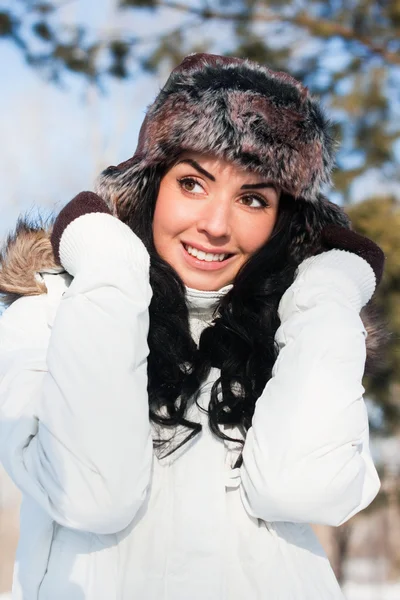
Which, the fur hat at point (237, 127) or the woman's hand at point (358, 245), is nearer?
the fur hat at point (237, 127)

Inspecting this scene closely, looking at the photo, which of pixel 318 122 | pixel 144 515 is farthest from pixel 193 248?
pixel 144 515

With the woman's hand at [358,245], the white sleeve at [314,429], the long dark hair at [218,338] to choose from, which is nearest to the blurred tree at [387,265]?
the woman's hand at [358,245]

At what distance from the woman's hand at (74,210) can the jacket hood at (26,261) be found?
6 cm

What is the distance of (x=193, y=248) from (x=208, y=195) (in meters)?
0.14

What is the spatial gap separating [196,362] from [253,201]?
0.46m

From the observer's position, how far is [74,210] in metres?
1.88

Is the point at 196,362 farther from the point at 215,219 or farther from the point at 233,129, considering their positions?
the point at 233,129

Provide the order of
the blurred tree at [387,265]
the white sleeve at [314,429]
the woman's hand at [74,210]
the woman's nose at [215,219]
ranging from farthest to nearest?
the blurred tree at [387,265] < the woman's nose at [215,219] < the woman's hand at [74,210] < the white sleeve at [314,429]

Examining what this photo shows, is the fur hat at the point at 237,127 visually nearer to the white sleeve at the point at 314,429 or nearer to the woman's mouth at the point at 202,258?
the woman's mouth at the point at 202,258

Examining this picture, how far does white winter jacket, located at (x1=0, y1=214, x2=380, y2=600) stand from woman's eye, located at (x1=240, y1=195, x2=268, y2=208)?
0.35m

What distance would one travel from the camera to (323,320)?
1880mm

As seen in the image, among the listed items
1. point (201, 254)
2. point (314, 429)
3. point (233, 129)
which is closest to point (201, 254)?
point (201, 254)

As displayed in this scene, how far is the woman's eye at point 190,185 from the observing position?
2.05m

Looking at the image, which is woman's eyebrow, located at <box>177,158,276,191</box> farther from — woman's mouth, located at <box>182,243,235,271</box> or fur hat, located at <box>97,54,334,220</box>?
woman's mouth, located at <box>182,243,235,271</box>
